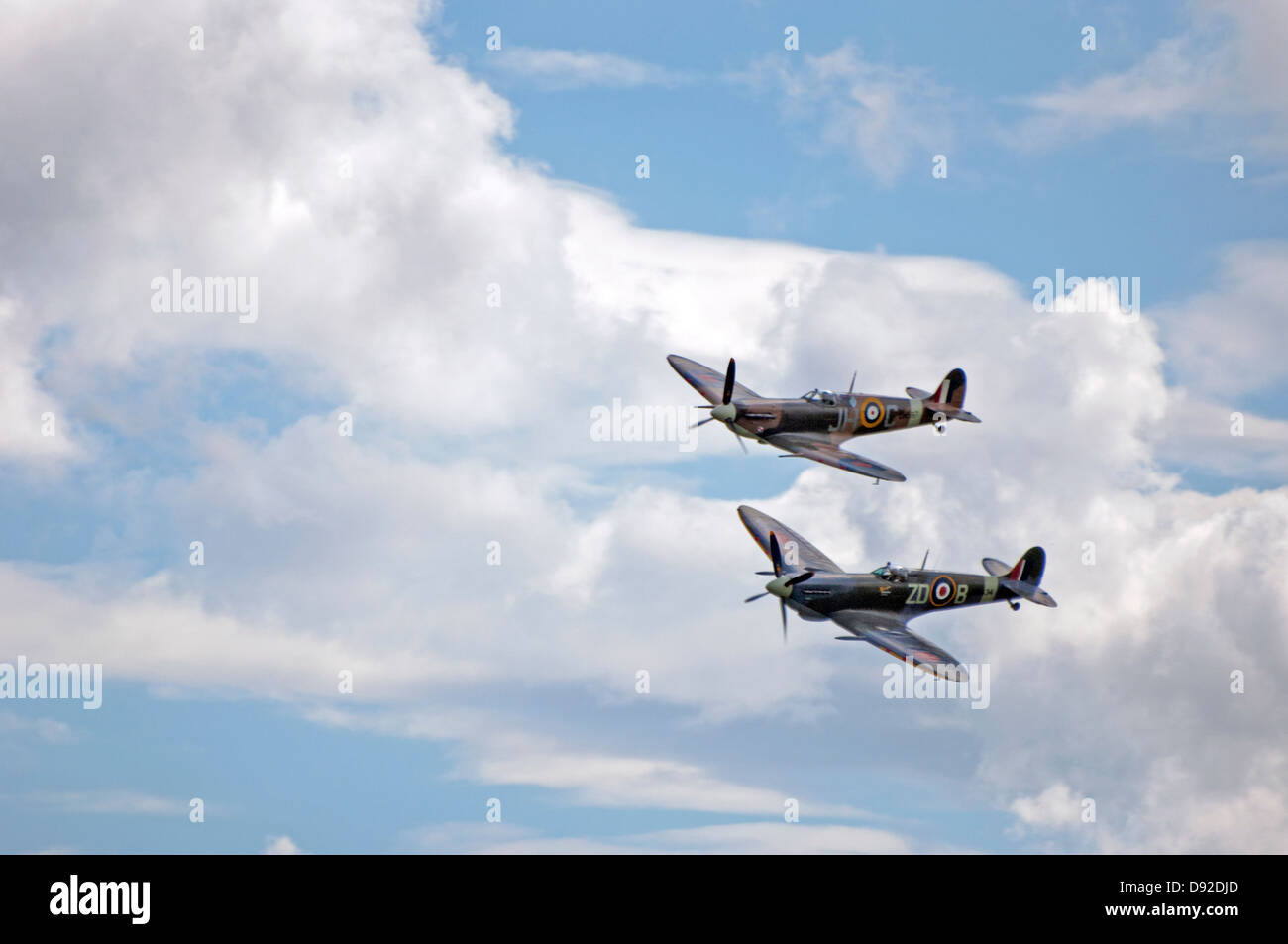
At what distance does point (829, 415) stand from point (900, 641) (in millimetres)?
12795

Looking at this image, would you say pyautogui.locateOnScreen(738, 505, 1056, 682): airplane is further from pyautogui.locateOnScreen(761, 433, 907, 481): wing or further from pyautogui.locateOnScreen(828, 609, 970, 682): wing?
pyautogui.locateOnScreen(761, 433, 907, 481): wing

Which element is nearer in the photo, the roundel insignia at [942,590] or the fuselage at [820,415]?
the roundel insignia at [942,590]

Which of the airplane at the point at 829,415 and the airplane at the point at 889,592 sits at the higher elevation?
the airplane at the point at 829,415

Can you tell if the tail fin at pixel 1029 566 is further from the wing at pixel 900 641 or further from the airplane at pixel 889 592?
the wing at pixel 900 641

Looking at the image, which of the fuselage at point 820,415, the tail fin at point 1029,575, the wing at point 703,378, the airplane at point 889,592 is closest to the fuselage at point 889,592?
the airplane at point 889,592

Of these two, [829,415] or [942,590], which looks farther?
[829,415]

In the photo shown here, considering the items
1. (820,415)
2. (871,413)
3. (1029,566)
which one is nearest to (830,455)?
(820,415)

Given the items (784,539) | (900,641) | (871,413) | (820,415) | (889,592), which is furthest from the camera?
(871,413)

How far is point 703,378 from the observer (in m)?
63.4

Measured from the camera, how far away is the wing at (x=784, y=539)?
176 ft

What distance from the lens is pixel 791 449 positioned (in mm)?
54969

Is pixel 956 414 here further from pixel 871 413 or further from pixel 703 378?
pixel 703 378

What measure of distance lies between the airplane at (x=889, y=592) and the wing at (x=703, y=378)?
324 inches
